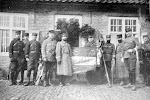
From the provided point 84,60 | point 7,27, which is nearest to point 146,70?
point 84,60

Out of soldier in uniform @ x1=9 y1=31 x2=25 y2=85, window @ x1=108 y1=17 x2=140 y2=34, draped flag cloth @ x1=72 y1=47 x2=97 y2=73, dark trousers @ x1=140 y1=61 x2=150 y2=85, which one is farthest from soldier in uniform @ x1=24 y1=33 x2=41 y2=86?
window @ x1=108 y1=17 x2=140 y2=34

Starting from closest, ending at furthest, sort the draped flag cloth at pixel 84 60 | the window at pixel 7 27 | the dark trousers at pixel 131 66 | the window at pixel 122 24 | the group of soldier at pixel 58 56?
the dark trousers at pixel 131 66 → the group of soldier at pixel 58 56 → the draped flag cloth at pixel 84 60 → the window at pixel 7 27 → the window at pixel 122 24

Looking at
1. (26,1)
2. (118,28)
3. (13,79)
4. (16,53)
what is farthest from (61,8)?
(13,79)

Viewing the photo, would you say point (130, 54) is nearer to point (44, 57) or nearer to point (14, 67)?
point (44, 57)

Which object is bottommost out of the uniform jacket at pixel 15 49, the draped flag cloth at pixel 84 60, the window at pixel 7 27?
the draped flag cloth at pixel 84 60

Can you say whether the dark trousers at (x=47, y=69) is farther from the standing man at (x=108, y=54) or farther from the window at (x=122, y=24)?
the window at (x=122, y=24)

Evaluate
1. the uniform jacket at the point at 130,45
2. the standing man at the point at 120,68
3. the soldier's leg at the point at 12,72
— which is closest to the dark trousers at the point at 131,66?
the uniform jacket at the point at 130,45

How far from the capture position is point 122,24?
8.55m

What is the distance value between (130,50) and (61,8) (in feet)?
12.5

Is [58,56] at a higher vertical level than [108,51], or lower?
lower

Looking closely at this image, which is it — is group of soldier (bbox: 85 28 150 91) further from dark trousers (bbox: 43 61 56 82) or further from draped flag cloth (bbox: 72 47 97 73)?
dark trousers (bbox: 43 61 56 82)

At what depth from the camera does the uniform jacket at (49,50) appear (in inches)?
241

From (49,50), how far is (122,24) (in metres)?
3.76

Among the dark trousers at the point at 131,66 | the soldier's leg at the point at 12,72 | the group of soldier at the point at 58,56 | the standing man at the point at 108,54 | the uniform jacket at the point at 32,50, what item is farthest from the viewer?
the standing man at the point at 108,54
